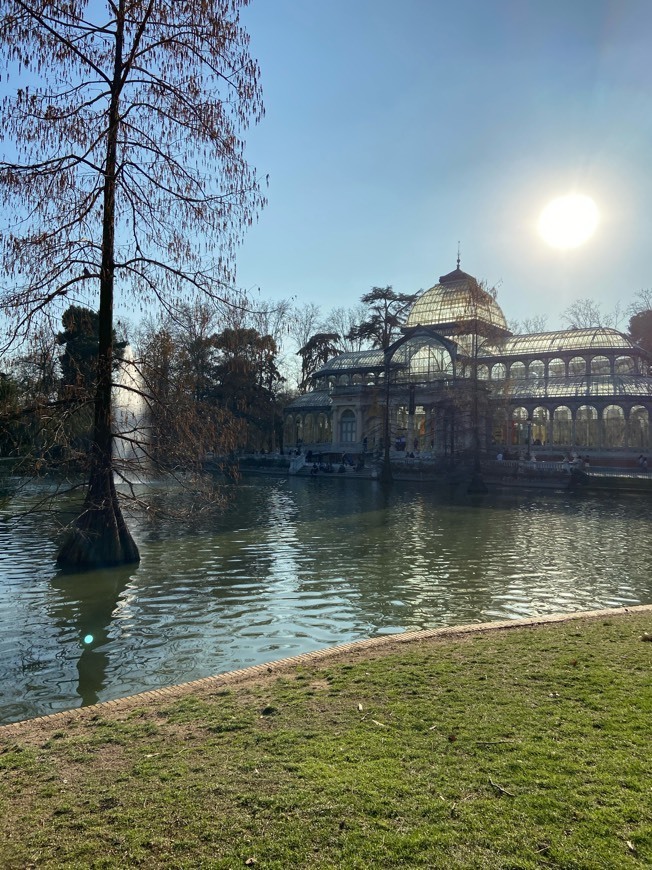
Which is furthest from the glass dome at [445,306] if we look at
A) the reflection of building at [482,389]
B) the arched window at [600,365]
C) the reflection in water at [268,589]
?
the reflection in water at [268,589]

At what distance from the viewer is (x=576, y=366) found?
1871 inches

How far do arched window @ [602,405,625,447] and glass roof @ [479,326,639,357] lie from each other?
5.41m

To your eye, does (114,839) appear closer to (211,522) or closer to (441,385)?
(211,522)

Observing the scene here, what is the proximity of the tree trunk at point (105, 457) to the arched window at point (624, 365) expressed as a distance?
4052 centimetres

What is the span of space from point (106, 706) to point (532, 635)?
14.5 feet

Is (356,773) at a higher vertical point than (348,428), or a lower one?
lower

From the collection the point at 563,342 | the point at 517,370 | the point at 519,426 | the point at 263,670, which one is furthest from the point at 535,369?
the point at 263,670

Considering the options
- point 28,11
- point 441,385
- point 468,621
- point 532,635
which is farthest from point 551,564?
point 441,385

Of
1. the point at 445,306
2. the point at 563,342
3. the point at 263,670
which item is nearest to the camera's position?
the point at 263,670

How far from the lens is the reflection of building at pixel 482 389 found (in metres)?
40.9

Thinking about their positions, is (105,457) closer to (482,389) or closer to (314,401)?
(482,389)

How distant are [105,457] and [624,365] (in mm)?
42151

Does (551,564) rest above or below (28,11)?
below

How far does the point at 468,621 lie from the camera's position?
9281 mm
